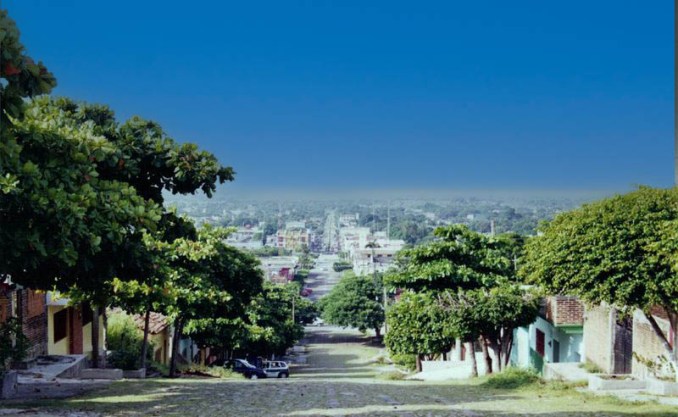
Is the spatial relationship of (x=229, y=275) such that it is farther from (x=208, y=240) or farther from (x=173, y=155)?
(x=173, y=155)

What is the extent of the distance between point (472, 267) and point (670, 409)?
14.9 metres

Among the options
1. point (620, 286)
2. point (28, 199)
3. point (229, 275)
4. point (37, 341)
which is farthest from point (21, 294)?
point (620, 286)

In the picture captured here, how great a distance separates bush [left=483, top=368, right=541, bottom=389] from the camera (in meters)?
17.1

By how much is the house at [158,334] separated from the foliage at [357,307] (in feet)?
108

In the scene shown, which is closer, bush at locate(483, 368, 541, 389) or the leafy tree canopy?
the leafy tree canopy

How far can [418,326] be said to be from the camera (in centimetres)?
2784

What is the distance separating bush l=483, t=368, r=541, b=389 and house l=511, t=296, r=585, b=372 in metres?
5.47

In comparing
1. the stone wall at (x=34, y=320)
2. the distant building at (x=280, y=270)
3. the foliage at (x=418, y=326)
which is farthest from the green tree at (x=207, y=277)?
the distant building at (x=280, y=270)

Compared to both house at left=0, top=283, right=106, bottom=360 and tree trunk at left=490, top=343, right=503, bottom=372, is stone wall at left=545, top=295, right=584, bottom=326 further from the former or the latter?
house at left=0, top=283, right=106, bottom=360

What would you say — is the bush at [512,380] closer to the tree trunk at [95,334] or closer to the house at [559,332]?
the house at [559,332]

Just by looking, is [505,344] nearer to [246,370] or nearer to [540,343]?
[540,343]

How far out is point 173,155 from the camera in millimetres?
13812

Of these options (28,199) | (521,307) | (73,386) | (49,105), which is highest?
(49,105)

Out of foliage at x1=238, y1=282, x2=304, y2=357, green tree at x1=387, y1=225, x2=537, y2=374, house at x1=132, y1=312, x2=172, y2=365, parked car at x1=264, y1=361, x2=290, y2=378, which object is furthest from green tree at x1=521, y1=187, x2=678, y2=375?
foliage at x1=238, y1=282, x2=304, y2=357
